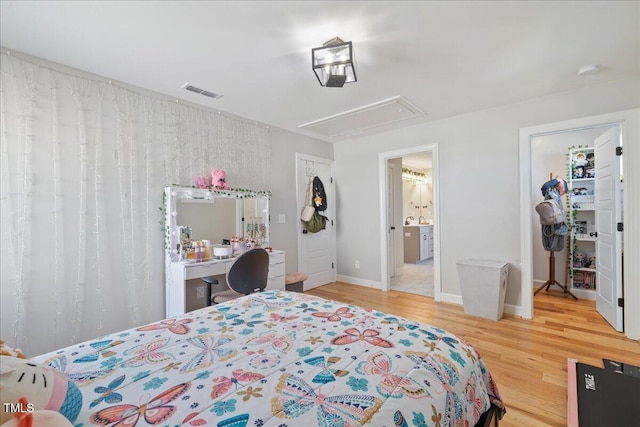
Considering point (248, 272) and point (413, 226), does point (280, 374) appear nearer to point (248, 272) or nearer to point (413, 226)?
point (248, 272)

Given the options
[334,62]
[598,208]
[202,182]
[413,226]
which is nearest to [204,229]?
[202,182]

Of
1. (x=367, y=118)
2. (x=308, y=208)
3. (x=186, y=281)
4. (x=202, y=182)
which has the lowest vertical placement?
(x=186, y=281)

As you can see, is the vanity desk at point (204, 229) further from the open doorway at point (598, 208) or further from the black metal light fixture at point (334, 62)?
the open doorway at point (598, 208)

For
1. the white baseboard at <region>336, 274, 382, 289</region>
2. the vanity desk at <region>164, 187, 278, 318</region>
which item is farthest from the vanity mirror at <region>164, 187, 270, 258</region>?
the white baseboard at <region>336, 274, 382, 289</region>

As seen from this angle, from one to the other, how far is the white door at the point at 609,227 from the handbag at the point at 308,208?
11.2 ft

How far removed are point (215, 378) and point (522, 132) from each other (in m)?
3.75

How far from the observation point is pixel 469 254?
11.9 ft

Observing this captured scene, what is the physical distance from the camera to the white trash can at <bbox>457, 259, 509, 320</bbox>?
311cm

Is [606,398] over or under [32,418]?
under

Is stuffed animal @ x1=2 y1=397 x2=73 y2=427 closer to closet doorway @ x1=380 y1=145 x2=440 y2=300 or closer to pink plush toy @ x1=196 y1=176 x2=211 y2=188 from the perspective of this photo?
pink plush toy @ x1=196 y1=176 x2=211 y2=188

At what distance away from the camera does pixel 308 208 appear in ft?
14.5

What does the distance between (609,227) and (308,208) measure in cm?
349

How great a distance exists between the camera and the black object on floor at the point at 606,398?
134 cm

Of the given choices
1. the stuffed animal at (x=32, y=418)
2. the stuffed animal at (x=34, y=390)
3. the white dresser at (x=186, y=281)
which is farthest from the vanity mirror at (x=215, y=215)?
the stuffed animal at (x=32, y=418)
